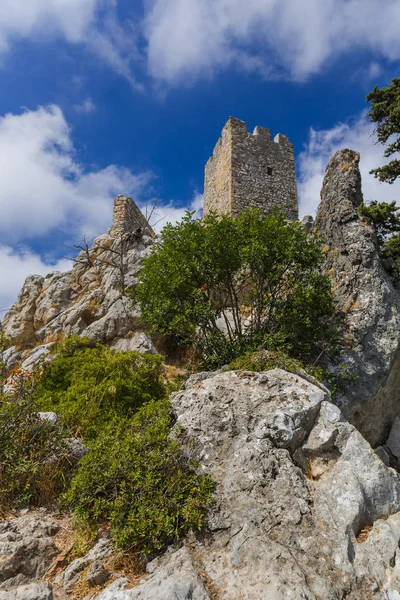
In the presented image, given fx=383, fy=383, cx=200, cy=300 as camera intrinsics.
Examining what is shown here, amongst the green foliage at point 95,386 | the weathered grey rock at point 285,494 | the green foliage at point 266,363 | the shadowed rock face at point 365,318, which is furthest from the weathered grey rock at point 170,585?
the shadowed rock face at point 365,318

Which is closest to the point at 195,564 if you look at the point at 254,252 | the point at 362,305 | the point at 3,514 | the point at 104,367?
the point at 3,514

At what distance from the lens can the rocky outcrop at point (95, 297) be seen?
1212 centimetres

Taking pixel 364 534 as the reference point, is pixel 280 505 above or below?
above

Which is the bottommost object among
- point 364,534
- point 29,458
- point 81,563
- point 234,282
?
point 364,534

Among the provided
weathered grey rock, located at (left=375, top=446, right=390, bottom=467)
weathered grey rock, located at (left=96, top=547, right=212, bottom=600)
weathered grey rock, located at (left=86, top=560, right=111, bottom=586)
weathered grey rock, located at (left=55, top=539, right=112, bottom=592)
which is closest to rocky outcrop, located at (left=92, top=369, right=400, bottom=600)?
weathered grey rock, located at (left=96, top=547, right=212, bottom=600)

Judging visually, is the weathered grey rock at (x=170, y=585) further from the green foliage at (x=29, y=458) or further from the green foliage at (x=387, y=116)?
the green foliage at (x=387, y=116)

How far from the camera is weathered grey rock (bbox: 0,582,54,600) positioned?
11.2 feet

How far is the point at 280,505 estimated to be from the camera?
14.0 ft

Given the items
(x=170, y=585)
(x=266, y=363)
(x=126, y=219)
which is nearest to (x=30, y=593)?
(x=170, y=585)

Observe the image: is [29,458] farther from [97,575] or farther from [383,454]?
[383,454]

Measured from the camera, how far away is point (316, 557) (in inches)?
148

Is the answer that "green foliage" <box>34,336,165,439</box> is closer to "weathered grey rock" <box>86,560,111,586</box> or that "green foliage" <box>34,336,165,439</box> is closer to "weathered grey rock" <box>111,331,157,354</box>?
"weathered grey rock" <box>111,331,157,354</box>

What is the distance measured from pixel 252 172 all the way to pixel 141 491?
17.3 meters

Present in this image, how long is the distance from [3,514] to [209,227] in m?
6.91
